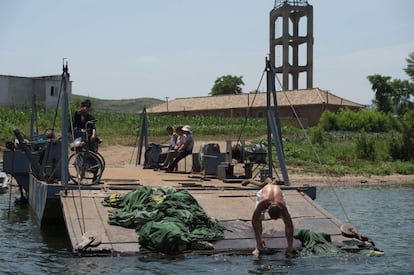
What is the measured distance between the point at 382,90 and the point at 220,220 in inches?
2148

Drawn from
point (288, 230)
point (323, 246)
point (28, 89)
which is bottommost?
point (323, 246)

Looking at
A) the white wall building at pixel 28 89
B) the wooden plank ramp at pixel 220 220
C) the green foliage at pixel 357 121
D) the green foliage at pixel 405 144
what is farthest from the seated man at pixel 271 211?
the white wall building at pixel 28 89

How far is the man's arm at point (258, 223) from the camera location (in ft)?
30.2

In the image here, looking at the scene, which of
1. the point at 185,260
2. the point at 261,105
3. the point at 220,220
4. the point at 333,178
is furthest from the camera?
the point at 261,105

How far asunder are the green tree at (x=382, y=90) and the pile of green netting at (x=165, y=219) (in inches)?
2126

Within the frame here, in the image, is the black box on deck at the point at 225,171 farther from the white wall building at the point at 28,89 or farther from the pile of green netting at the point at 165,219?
the white wall building at the point at 28,89

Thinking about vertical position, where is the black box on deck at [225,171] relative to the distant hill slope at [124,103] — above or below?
below

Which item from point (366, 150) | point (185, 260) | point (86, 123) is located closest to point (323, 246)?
point (185, 260)

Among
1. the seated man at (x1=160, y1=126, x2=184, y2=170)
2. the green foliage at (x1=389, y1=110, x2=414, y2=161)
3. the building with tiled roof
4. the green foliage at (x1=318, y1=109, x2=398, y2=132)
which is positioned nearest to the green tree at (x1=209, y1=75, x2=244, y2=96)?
the building with tiled roof

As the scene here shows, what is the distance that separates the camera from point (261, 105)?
52.1 meters

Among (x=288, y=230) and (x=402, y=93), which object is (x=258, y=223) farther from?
(x=402, y=93)

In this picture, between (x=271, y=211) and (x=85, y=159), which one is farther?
(x=85, y=159)

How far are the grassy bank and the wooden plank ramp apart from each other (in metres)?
14.7

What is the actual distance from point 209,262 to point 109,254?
55.6 inches
